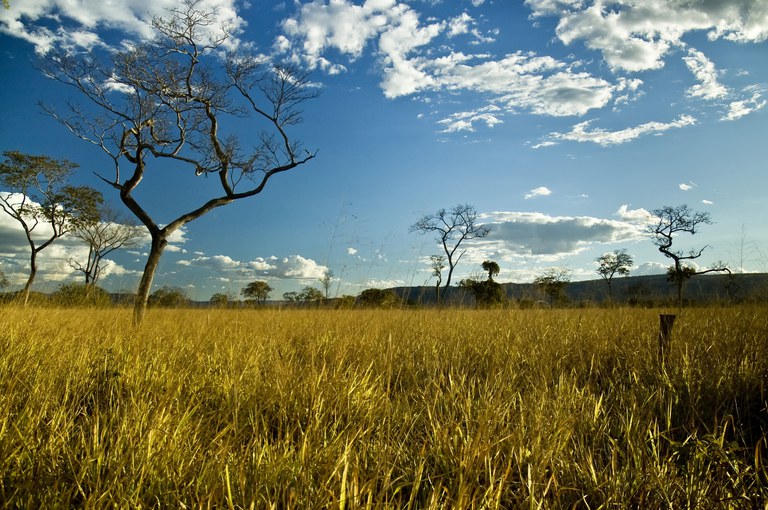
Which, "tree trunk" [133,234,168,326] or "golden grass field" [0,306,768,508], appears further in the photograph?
"tree trunk" [133,234,168,326]

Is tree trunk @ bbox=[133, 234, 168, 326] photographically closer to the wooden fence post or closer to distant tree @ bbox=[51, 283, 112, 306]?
distant tree @ bbox=[51, 283, 112, 306]

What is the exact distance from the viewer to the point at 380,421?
3.02 m

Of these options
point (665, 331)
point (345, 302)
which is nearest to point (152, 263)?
point (345, 302)

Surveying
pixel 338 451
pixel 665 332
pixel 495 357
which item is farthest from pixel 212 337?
pixel 665 332

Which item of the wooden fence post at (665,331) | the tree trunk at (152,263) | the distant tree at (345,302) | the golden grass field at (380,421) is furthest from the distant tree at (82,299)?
the wooden fence post at (665,331)

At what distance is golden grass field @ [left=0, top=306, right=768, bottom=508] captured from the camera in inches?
79.0

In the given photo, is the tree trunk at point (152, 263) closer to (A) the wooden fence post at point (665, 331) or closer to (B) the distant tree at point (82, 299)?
(B) the distant tree at point (82, 299)

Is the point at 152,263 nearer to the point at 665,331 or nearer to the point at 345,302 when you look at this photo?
the point at 345,302

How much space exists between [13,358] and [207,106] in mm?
8475

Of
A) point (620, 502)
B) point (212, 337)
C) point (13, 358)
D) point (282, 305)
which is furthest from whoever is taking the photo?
point (282, 305)

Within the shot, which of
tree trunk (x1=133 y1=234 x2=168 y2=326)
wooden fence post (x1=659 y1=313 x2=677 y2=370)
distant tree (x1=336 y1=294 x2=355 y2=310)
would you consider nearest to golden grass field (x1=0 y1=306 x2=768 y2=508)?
wooden fence post (x1=659 y1=313 x2=677 y2=370)

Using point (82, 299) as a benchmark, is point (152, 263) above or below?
above

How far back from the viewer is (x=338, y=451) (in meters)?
2.33

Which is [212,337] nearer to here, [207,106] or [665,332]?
[665,332]
